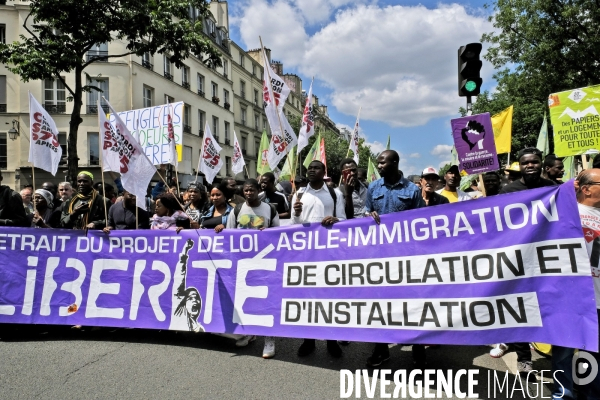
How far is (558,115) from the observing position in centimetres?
593

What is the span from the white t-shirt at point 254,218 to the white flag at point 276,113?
2.69 m

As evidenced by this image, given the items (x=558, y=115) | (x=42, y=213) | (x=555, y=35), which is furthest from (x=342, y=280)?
(x=555, y=35)

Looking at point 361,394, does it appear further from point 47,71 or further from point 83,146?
point 83,146

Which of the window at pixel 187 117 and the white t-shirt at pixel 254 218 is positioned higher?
the window at pixel 187 117

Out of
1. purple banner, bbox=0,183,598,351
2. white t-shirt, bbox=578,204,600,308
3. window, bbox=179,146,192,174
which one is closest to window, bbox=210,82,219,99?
window, bbox=179,146,192,174

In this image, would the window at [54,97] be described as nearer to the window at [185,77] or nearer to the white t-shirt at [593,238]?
the window at [185,77]

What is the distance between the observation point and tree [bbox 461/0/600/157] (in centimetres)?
1344

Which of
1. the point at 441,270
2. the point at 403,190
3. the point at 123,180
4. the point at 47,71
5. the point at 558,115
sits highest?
the point at 47,71

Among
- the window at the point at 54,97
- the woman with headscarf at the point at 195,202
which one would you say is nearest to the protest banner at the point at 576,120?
the woman with headscarf at the point at 195,202

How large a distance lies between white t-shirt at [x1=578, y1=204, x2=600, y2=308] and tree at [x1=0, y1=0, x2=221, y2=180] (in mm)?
13135

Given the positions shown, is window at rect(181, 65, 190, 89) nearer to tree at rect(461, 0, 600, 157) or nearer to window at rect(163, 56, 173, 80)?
window at rect(163, 56, 173, 80)

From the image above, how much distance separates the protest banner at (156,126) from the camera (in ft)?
27.7

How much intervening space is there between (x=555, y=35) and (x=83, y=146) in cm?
2419

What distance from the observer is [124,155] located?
5.24m
